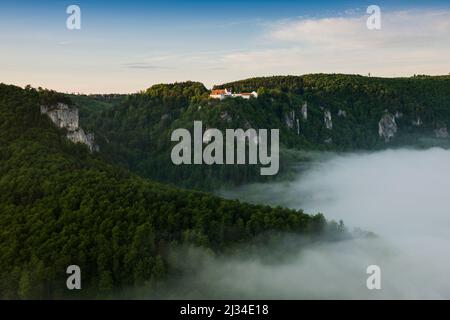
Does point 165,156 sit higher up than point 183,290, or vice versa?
point 165,156

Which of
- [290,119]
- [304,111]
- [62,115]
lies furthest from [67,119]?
[304,111]

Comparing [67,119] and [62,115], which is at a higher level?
[62,115]

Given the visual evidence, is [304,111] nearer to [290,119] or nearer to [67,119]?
[290,119]

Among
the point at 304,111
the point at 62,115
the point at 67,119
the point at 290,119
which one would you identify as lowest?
the point at 67,119

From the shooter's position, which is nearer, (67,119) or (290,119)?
(67,119)

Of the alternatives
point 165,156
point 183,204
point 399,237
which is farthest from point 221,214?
point 165,156

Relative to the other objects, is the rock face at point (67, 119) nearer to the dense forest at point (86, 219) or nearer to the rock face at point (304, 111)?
the dense forest at point (86, 219)
